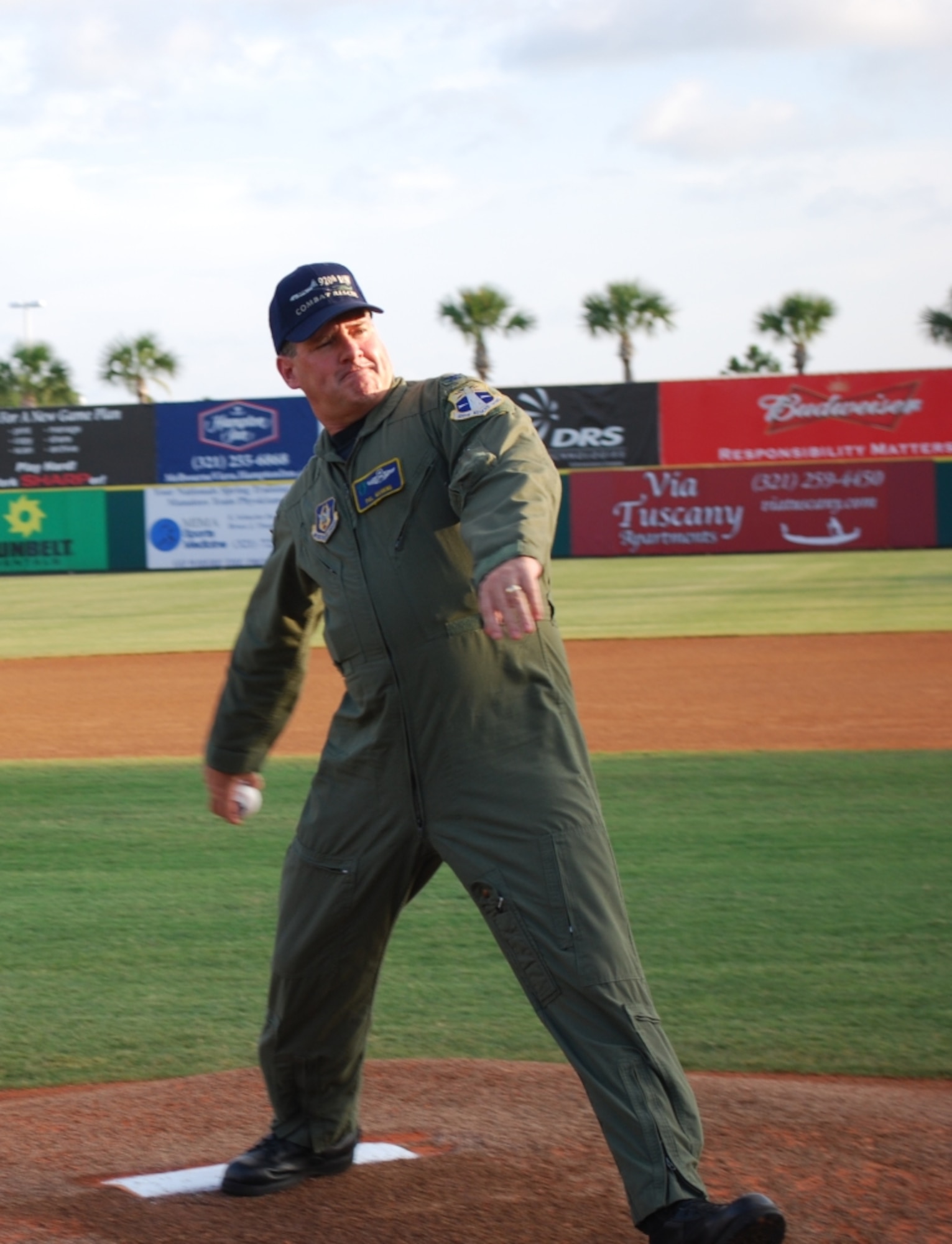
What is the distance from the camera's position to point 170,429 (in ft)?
106

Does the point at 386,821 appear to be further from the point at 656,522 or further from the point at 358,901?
the point at 656,522

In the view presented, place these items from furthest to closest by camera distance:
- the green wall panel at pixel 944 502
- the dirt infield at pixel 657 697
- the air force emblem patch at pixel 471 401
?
the green wall panel at pixel 944 502, the dirt infield at pixel 657 697, the air force emblem patch at pixel 471 401

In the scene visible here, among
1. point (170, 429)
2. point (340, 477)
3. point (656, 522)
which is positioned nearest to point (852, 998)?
point (340, 477)

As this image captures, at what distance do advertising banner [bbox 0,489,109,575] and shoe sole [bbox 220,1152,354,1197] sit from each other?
2973 cm

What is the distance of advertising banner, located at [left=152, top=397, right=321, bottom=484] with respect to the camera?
32125 mm

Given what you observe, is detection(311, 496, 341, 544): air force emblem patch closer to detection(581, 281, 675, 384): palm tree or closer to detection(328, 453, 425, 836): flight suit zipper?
detection(328, 453, 425, 836): flight suit zipper

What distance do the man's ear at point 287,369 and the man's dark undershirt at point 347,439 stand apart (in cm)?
14

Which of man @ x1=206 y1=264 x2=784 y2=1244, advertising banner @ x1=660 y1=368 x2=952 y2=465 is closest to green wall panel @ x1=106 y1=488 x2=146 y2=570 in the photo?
advertising banner @ x1=660 y1=368 x2=952 y2=465

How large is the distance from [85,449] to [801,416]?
15061 mm

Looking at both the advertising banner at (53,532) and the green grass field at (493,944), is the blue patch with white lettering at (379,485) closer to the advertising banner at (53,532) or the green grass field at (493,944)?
the green grass field at (493,944)

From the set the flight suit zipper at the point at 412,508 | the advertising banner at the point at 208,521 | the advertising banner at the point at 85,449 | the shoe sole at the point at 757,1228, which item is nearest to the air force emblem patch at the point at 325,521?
the flight suit zipper at the point at 412,508

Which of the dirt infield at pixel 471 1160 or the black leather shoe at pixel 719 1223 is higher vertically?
the black leather shoe at pixel 719 1223

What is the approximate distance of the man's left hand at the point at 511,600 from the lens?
2500mm

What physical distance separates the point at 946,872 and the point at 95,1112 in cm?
390
